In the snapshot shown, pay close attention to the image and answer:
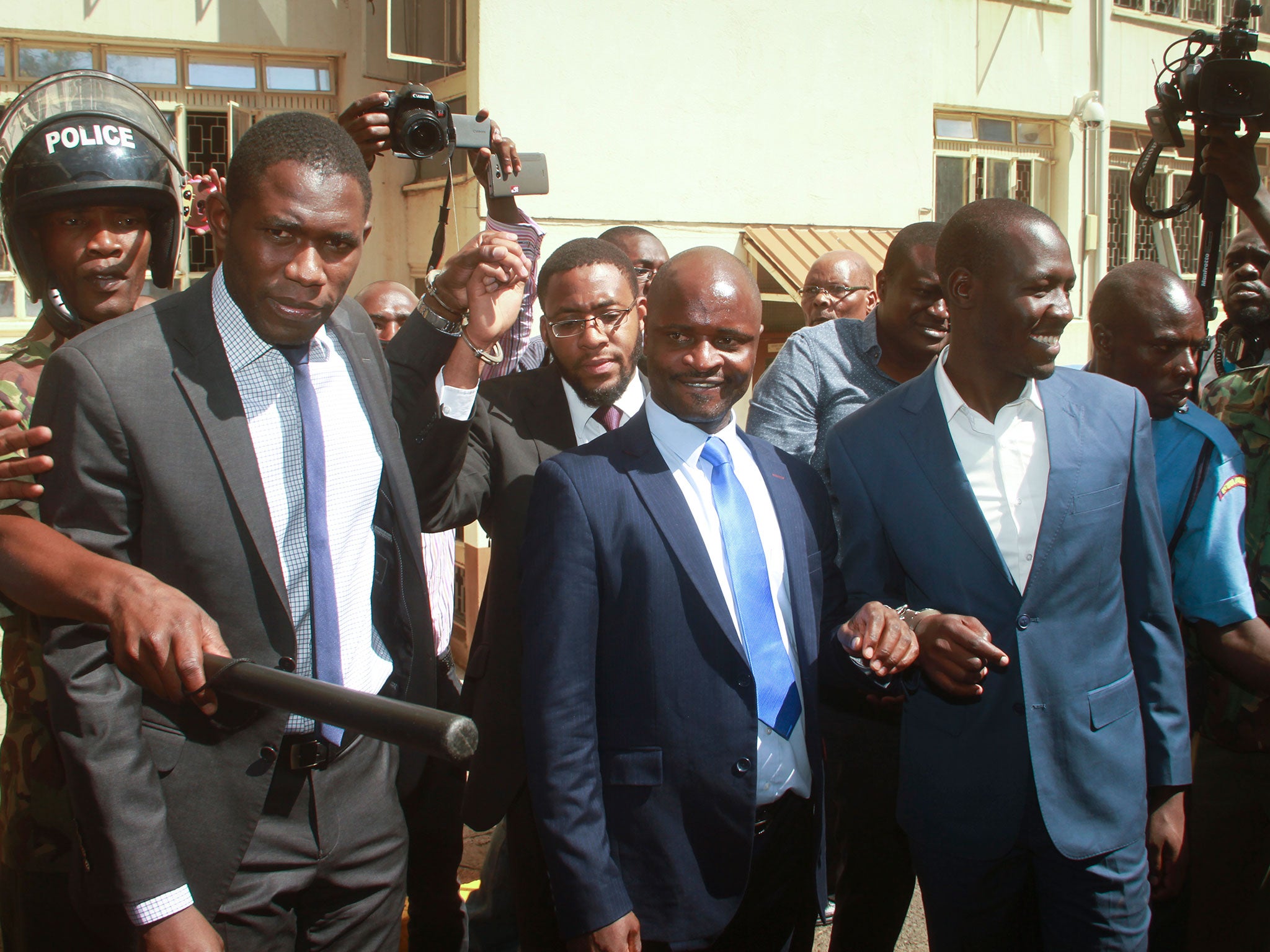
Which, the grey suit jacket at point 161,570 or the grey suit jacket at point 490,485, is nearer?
the grey suit jacket at point 161,570

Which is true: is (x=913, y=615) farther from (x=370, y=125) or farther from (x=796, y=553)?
(x=370, y=125)

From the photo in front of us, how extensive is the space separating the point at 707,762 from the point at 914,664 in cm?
54

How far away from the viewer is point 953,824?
2279 mm

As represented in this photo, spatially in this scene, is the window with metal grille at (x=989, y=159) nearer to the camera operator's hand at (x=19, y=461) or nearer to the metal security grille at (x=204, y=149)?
the metal security grille at (x=204, y=149)

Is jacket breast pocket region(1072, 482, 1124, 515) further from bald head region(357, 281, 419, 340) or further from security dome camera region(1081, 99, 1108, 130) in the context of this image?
security dome camera region(1081, 99, 1108, 130)

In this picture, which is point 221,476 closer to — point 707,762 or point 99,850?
point 99,850

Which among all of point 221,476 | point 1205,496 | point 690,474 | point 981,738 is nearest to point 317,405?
point 221,476

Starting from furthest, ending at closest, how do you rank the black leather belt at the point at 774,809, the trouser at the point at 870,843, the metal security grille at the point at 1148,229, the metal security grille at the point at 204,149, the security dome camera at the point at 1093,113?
the metal security grille at the point at 1148,229, the security dome camera at the point at 1093,113, the metal security grille at the point at 204,149, the trouser at the point at 870,843, the black leather belt at the point at 774,809

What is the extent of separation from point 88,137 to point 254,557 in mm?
1187

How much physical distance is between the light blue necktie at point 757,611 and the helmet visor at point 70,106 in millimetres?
1598

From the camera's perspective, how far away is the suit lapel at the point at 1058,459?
224 centimetres

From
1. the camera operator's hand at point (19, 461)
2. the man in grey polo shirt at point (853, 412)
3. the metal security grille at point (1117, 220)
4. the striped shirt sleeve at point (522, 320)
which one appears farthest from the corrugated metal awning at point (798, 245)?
the camera operator's hand at point (19, 461)

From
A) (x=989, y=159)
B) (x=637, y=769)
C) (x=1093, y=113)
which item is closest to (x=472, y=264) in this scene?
(x=637, y=769)

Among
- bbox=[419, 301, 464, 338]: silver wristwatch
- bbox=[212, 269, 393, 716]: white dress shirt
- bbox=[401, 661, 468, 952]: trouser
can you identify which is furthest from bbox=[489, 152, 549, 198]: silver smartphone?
bbox=[401, 661, 468, 952]: trouser
